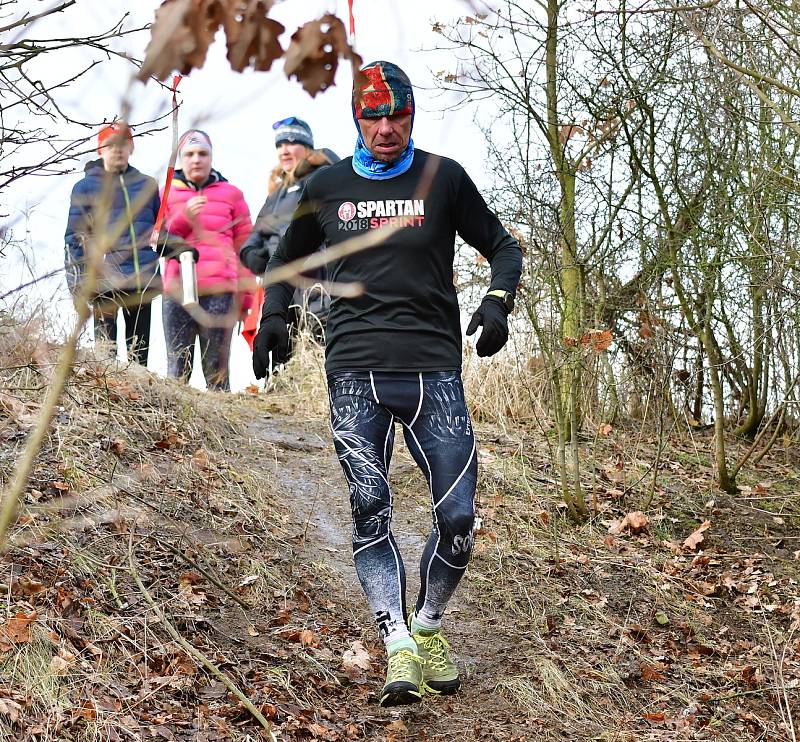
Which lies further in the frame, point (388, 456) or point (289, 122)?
point (289, 122)

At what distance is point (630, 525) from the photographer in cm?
712

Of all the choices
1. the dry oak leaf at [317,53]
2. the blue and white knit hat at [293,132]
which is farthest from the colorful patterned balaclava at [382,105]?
the blue and white knit hat at [293,132]

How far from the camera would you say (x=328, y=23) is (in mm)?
1967

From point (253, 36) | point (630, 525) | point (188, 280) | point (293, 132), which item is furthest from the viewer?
point (293, 132)

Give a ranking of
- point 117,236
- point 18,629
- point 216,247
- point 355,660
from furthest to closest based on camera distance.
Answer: point 355,660 → point 18,629 → point 216,247 → point 117,236

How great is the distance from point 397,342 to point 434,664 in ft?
4.82

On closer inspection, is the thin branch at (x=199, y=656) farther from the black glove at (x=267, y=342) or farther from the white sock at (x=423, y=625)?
the black glove at (x=267, y=342)

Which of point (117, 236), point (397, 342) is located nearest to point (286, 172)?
point (397, 342)

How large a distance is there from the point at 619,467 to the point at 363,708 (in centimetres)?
402

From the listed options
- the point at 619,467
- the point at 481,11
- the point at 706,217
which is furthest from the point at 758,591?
the point at 481,11

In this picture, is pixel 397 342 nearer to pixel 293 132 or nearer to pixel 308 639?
pixel 308 639

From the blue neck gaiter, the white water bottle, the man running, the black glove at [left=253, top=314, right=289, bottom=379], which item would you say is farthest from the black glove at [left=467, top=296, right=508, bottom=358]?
the white water bottle

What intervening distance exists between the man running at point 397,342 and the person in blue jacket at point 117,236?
2.74 feet

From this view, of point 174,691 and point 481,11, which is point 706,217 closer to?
point 174,691
